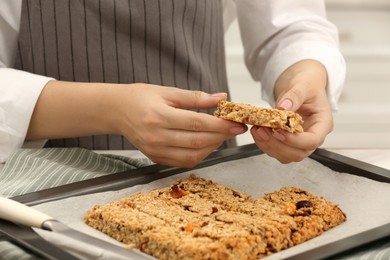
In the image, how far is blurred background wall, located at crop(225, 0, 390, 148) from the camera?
2420 mm

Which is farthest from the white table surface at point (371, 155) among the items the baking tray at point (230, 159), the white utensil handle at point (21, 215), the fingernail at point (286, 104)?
the white utensil handle at point (21, 215)

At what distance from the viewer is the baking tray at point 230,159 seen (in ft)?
2.53

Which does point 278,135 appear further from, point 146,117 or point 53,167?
point 53,167

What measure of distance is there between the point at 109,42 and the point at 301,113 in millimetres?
359

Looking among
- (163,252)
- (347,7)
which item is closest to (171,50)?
(163,252)

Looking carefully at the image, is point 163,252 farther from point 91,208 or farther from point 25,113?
point 25,113

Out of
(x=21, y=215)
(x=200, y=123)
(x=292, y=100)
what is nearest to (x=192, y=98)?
(x=200, y=123)

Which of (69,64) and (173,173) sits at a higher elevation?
(69,64)

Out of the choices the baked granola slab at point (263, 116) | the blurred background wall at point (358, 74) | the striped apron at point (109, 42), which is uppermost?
the striped apron at point (109, 42)

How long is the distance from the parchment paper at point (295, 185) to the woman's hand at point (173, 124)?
0.05m

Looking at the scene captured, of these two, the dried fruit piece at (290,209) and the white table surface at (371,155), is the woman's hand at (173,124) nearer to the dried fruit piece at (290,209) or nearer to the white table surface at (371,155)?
the dried fruit piece at (290,209)

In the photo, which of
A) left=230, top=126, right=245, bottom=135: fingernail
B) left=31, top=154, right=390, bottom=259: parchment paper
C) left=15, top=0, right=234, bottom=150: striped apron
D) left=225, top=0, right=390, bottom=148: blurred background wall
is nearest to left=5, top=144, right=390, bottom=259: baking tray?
left=31, top=154, right=390, bottom=259: parchment paper

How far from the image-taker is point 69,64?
1258 millimetres

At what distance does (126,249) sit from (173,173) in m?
0.32
